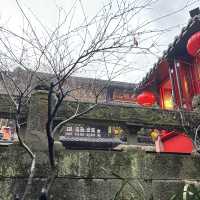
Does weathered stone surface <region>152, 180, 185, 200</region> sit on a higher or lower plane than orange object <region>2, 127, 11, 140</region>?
lower

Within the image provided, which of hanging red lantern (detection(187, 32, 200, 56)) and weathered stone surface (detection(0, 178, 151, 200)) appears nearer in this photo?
weathered stone surface (detection(0, 178, 151, 200))

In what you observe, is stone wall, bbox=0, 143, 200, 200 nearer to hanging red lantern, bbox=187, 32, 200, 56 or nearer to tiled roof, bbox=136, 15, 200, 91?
hanging red lantern, bbox=187, 32, 200, 56

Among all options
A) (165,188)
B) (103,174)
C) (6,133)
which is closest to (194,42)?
(165,188)

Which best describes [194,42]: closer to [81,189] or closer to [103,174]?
[103,174]

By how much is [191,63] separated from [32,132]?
27.2ft

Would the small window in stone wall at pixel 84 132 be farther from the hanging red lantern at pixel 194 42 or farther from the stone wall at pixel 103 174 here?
the stone wall at pixel 103 174

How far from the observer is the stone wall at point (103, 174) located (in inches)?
141

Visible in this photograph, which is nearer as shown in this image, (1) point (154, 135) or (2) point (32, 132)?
(2) point (32, 132)

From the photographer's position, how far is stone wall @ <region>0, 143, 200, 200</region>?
358 centimetres

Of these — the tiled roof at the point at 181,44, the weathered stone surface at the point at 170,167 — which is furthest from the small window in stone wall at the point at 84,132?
the weathered stone surface at the point at 170,167

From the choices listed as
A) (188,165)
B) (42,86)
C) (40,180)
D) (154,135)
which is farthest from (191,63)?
(40,180)

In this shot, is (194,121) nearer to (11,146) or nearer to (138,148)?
(138,148)

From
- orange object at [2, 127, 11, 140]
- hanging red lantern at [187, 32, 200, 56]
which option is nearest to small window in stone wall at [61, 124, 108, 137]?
orange object at [2, 127, 11, 140]

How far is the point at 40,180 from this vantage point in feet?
11.9
